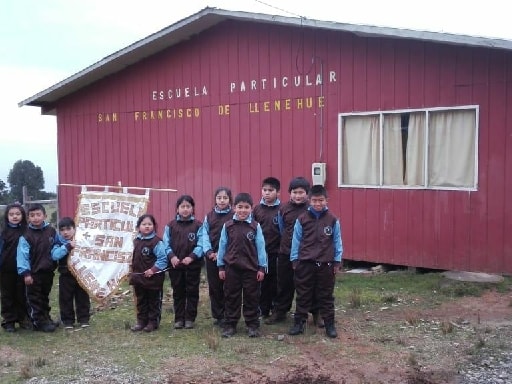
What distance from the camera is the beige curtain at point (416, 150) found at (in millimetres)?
8391

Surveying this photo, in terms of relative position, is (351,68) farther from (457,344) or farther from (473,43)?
(457,344)

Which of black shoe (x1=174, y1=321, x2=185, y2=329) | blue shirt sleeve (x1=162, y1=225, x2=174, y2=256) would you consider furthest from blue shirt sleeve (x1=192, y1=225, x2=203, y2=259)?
black shoe (x1=174, y1=321, x2=185, y2=329)

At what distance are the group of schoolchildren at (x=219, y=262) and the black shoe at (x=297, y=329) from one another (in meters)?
0.01

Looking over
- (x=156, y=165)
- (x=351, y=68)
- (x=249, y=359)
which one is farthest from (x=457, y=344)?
(x=156, y=165)

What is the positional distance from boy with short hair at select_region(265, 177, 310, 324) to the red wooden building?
2.98 metres

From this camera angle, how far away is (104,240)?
20.9 ft

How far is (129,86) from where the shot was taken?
11.7m

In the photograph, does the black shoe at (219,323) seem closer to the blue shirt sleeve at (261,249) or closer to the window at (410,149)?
the blue shirt sleeve at (261,249)

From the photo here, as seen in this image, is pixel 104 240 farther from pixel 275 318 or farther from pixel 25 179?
pixel 25 179

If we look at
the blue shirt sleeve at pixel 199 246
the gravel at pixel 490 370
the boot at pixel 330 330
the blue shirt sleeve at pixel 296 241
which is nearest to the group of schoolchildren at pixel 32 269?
the blue shirt sleeve at pixel 199 246

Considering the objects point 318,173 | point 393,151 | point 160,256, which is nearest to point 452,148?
point 393,151

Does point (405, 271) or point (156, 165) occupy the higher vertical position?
point (156, 165)

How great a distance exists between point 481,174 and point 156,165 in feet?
19.8

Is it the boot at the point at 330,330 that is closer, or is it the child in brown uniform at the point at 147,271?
the boot at the point at 330,330
